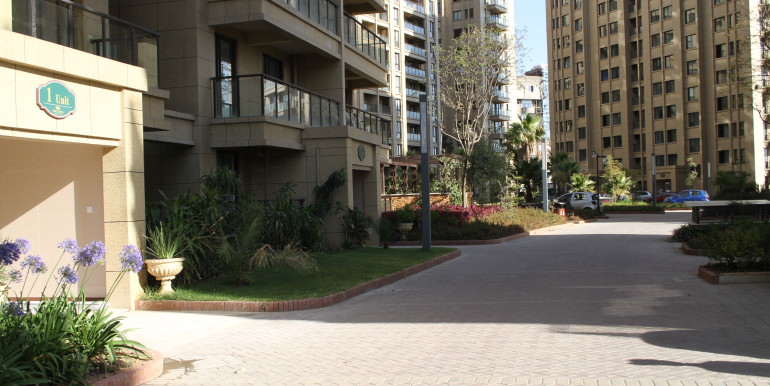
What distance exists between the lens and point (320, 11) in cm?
2164

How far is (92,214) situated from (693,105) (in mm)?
78949

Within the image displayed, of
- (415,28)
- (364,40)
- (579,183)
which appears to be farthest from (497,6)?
(364,40)

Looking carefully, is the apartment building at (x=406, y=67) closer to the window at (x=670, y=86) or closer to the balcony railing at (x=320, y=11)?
the window at (x=670, y=86)

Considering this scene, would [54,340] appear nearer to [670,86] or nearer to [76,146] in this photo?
[76,146]

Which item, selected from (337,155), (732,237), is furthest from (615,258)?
(337,155)

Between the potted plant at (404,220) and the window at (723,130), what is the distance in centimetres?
6229

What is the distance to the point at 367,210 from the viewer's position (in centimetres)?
2277

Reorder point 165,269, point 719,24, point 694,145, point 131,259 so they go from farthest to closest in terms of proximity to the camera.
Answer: point 694,145 < point 719,24 < point 165,269 < point 131,259

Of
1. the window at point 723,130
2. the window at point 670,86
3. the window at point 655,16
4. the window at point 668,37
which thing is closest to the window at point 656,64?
the window at point 670,86

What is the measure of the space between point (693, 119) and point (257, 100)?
7208 cm

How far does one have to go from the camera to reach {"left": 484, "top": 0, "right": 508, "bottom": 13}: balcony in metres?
89.9

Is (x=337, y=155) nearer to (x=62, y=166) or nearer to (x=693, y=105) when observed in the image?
(x=62, y=166)

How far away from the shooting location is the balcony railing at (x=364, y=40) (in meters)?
24.4

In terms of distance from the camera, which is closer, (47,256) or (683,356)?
(683,356)
